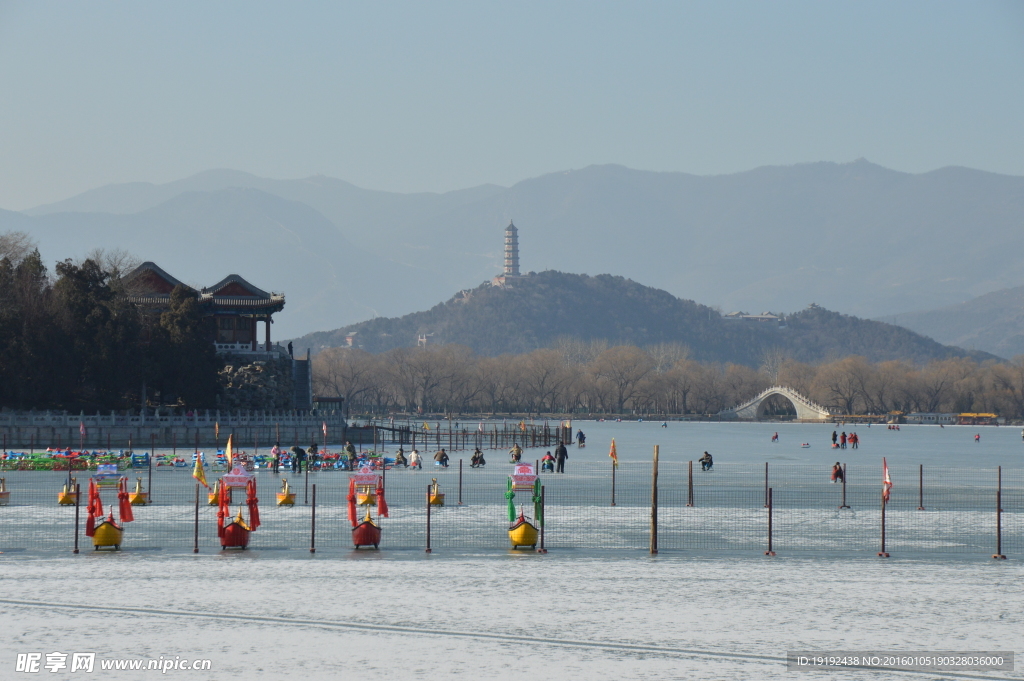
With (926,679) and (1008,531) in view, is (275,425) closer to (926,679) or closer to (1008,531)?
(1008,531)

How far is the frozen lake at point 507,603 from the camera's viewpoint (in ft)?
61.5

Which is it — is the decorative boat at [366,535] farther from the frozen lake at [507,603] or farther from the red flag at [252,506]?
the red flag at [252,506]

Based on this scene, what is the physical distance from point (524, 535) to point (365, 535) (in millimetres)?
3700

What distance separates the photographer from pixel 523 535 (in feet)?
97.4

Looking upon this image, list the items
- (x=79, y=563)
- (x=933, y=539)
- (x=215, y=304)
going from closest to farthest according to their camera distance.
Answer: (x=79, y=563) → (x=933, y=539) → (x=215, y=304)

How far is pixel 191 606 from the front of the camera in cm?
2220

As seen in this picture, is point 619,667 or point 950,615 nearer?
point 619,667

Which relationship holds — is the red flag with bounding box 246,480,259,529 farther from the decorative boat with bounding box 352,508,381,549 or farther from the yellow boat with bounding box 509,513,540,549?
the yellow boat with bounding box 509,513,540,549

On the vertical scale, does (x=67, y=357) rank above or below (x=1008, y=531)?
above

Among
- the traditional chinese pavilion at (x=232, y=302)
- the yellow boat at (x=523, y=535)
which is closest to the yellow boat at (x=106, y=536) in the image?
the yellow boat at (x=523, y=535)

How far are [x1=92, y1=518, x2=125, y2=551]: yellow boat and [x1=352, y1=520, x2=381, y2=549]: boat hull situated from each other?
213 inches

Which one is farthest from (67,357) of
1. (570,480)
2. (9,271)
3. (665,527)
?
(665,527)

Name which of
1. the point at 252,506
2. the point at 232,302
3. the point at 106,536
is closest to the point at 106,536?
the point at 106,536

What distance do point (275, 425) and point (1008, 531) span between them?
6820cm
